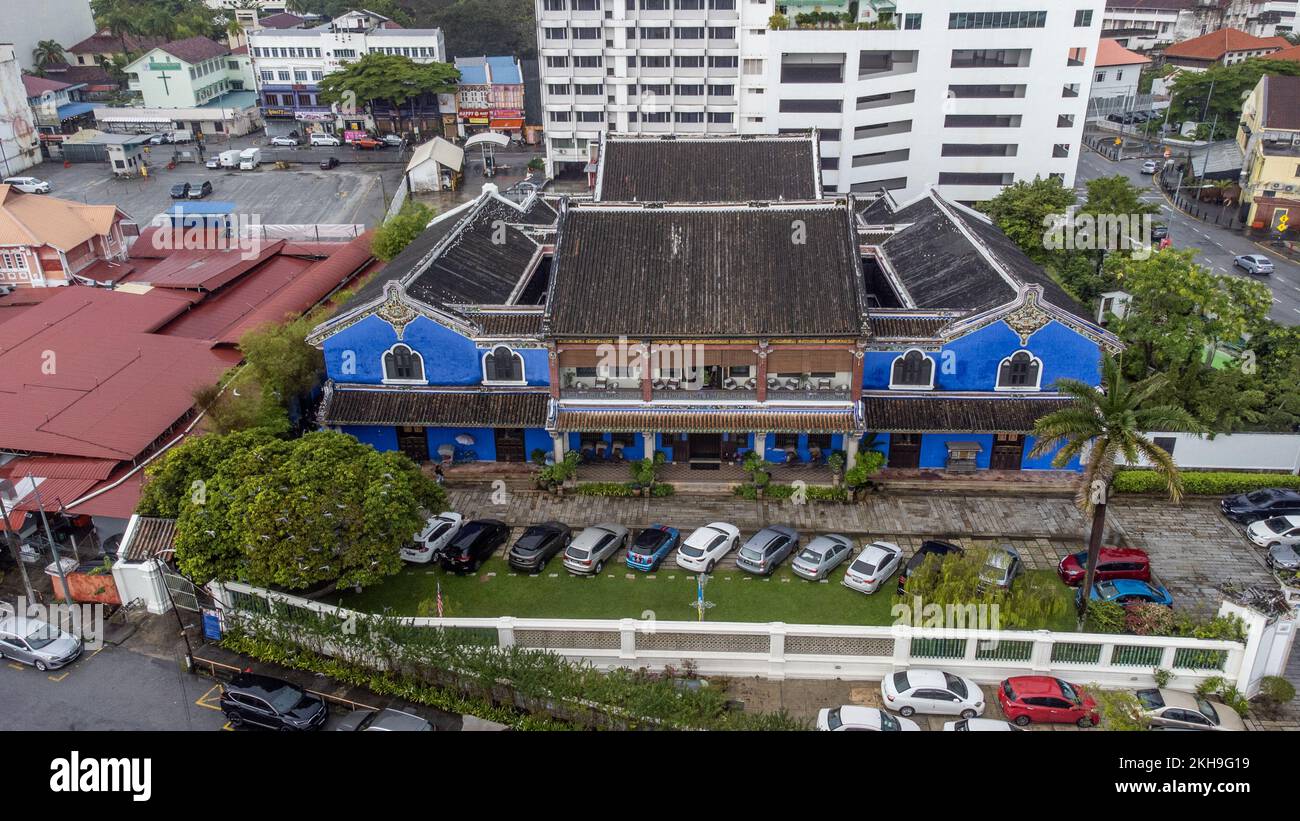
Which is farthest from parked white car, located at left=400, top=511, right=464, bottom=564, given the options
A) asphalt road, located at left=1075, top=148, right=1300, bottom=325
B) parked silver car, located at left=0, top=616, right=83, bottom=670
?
asphalt road, located at left=1075, top=148, right=1300, bottom=325

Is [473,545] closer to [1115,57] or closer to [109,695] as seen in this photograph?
[109,695]

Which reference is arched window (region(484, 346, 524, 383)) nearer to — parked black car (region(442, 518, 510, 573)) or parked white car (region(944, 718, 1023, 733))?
parked black car (region(442, 518, 510, 573))

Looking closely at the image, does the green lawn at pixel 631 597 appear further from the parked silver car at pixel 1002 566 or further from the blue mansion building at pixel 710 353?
the blue mansion building at pixel 710 353

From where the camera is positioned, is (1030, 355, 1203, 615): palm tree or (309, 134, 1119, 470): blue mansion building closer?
(1030, 355, 1203, 615): palm tree

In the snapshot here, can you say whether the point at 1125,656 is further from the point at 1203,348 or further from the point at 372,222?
the point at 372,222
